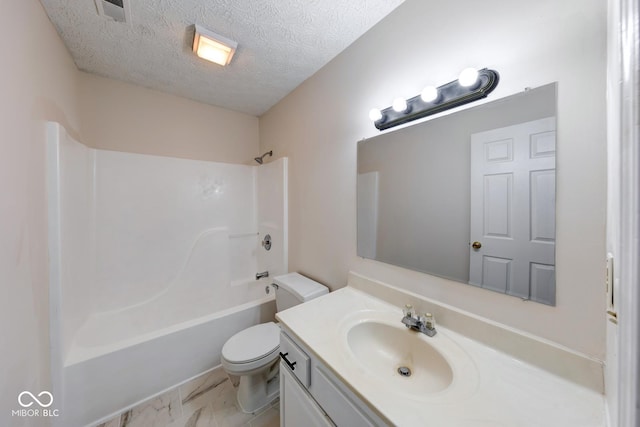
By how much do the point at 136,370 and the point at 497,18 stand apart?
269 centimetres

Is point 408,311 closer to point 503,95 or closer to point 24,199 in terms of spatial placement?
point 503,95

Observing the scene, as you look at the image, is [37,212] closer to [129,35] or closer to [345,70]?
[129,35]

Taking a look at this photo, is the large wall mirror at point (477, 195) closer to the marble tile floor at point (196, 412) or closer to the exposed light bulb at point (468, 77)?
the exposed light bulb at point (468, 77)

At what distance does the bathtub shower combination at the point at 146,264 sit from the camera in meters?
1.32

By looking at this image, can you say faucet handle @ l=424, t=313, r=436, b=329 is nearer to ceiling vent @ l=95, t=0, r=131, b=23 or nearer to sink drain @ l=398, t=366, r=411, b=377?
sink drain @ l=398, t=366, r=411, b=377

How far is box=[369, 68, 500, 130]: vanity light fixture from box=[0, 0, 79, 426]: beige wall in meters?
1.59

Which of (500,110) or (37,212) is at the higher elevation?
(500,110)

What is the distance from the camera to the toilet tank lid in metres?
1.50

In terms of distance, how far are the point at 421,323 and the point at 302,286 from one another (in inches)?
34.0

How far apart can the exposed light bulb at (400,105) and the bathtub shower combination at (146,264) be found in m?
1.16

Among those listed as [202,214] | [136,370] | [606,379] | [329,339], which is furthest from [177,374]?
[606,379]

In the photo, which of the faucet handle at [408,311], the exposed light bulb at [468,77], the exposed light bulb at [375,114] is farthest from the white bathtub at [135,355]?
the exposed light bulb at [468,77]

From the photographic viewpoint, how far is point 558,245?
0.72 m

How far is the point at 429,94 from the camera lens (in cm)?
98
